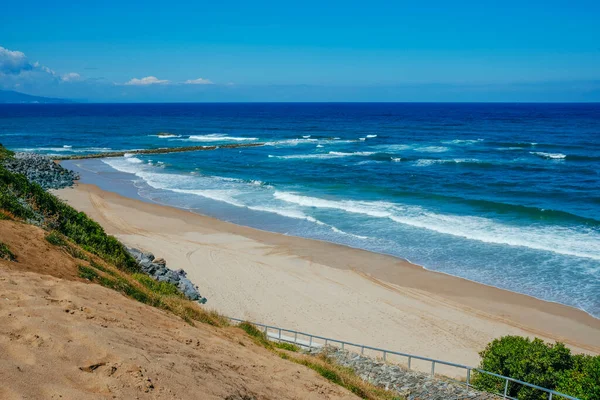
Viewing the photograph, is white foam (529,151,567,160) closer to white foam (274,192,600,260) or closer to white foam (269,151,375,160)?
white foam (269,151,375,160)

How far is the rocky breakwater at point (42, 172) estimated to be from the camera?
4553 centimetres

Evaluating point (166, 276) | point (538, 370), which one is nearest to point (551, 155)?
point (166, 276)

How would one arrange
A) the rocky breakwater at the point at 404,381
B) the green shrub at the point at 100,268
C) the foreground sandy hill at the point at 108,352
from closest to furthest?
the foreground sandy hill at the point at 108,352 → the rocky breakwater at the point at 404,381 → the green shrub at the point at 100,268

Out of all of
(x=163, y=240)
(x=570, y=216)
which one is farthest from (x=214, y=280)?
(x=570, y=216)

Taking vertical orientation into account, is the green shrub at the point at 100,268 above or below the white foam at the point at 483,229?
above

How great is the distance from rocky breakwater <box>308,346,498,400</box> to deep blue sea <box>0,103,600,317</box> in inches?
473

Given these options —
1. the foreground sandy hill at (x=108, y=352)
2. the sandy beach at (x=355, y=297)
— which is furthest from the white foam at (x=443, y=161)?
the foreground sandy hill at (x=108, y=352)

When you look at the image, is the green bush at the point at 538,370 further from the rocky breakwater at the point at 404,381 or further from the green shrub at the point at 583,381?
the rocky breakwater at the point at 404,381

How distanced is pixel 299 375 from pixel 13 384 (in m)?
5.36

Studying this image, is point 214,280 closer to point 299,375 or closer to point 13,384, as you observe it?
point 299,375

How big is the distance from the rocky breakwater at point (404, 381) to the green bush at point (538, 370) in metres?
0.80

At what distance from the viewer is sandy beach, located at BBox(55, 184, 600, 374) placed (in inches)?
764

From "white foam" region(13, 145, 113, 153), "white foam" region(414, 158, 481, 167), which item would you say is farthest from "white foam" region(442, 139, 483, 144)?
"white foam" region(13, 145, 113, 153)

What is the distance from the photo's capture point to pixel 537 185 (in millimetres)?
44438
